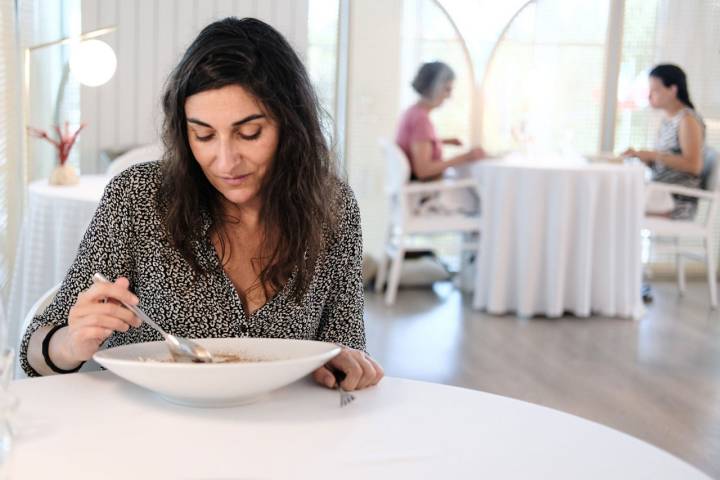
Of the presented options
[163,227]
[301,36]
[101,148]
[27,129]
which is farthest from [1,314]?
[101,148]

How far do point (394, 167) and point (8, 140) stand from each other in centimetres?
237

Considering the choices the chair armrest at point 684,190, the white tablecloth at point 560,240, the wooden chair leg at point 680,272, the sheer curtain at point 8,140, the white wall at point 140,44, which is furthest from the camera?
the wooden chair leg at point 680,272

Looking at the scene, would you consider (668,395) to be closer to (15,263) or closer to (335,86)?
(15,263)

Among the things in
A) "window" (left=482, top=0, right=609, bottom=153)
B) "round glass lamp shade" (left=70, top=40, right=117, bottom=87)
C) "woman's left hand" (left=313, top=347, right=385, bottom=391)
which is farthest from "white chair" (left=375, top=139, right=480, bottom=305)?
"woman's left hand" (left=313, top=347, right=385, bottom=391)

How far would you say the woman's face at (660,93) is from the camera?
5387mm

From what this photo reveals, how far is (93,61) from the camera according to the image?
11.2 ft

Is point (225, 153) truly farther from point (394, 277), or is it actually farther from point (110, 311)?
point (394, 277)

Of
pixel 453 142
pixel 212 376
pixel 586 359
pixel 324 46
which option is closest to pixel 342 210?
pixel 212 376

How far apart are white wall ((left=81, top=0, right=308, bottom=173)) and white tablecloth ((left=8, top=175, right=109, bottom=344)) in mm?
496

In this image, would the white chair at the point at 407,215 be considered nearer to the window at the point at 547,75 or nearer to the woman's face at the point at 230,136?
the window at the point at 547,75

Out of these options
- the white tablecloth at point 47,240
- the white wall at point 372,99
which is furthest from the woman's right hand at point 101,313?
the white wall at point 372,99

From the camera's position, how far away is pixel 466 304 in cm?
517

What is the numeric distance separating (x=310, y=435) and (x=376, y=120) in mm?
4684

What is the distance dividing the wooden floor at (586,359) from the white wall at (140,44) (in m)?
1.35
